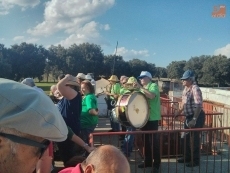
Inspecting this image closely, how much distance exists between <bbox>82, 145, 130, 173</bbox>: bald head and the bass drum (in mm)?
3570

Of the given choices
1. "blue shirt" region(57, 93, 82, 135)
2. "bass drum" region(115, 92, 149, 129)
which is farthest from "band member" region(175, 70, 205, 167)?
"blue shirt" region(57, 93, 82, 135)

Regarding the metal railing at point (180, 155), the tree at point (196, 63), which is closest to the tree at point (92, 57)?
the tree at point (196, 63)

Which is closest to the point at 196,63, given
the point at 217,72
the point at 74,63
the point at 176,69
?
the point at 176,69

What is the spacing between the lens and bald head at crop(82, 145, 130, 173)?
1721 millimetres

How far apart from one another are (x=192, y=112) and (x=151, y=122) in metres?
0.86

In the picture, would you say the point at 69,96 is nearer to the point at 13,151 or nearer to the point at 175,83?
the point at 13,151

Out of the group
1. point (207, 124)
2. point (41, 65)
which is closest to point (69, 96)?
point (207, 124)

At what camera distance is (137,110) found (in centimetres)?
548

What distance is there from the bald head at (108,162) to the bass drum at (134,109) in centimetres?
357

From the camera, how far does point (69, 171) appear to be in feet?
6.53

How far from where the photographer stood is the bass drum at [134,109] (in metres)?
5.38

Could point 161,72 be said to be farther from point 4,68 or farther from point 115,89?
point 115,89

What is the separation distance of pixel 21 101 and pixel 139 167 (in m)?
4.88

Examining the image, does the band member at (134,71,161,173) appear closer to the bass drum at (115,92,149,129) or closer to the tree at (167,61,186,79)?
the bass drum at (115,92,149,129)
